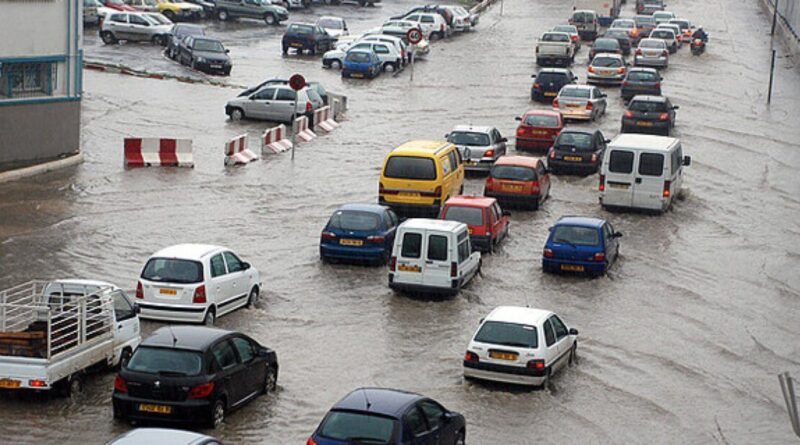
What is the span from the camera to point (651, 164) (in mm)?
36844

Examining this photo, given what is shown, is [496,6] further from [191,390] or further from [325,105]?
[191,390]

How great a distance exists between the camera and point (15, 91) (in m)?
39.1

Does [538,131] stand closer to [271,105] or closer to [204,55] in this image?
[271,105]

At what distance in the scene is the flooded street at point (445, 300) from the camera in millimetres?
22297

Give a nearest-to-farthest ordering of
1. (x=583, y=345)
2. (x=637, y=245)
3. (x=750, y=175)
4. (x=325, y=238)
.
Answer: (x=583, y=345), (x=325, y=238), (x=637, y=245), (x=750, y=175)

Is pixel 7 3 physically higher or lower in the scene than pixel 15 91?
higher

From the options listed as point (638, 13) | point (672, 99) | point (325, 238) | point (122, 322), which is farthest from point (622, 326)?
point (638, 13)

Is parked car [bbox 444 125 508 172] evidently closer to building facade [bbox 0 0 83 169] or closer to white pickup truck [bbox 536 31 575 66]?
building facade [bbox 0 0 83 169]

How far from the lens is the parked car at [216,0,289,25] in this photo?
263ft

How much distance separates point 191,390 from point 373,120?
33.0m

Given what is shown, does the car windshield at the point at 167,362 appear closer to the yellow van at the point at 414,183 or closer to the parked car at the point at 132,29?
the yellow van at the point at 414,183

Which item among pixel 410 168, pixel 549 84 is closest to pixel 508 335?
pixel 410 168

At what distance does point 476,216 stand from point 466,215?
0.24 meters

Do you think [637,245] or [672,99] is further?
[672,99]
